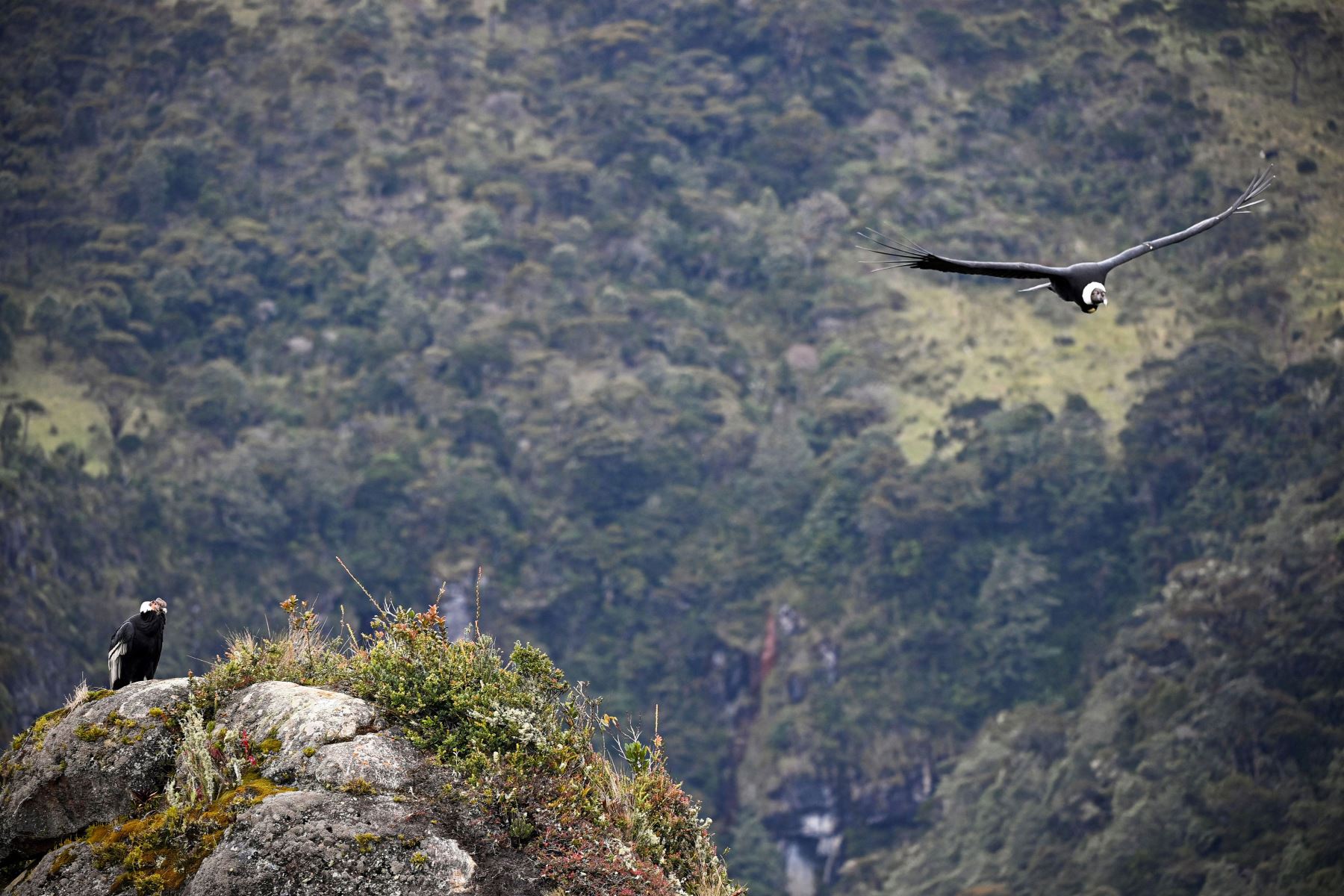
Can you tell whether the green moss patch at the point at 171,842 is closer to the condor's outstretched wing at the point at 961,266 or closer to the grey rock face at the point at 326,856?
the grey rock face at the point at 326,856

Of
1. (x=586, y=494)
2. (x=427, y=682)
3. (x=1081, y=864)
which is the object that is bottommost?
(x=586, y=494)

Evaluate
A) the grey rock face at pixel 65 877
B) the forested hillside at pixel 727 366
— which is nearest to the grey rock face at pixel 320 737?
the grey rock face at pixel 65 877

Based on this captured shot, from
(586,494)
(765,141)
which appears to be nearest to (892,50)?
(765,141)

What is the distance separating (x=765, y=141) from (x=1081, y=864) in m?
86.7

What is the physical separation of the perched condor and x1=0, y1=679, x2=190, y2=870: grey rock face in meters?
1.28

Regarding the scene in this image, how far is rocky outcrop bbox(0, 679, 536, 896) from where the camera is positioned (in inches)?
443

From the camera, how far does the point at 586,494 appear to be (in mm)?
109500

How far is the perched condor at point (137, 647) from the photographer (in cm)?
1425

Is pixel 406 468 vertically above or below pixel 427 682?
below

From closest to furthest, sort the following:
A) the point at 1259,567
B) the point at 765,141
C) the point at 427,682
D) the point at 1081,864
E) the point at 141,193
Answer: the point at 427,682 < the point at 1081,864 < the point at 1259,567 < the point at 141,193 < the point at 765,141

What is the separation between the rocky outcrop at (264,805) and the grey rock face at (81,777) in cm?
1

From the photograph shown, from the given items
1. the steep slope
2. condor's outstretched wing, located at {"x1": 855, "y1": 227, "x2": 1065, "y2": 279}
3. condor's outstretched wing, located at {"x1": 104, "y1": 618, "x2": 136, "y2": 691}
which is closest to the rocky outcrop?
condor's outstretched wing, located at {"x1": 104, "y1": 618, "x2": 136, "y2": 691}

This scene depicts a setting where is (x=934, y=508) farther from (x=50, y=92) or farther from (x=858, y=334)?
(x=50, y=92)

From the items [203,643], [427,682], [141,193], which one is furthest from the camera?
[141,193]
